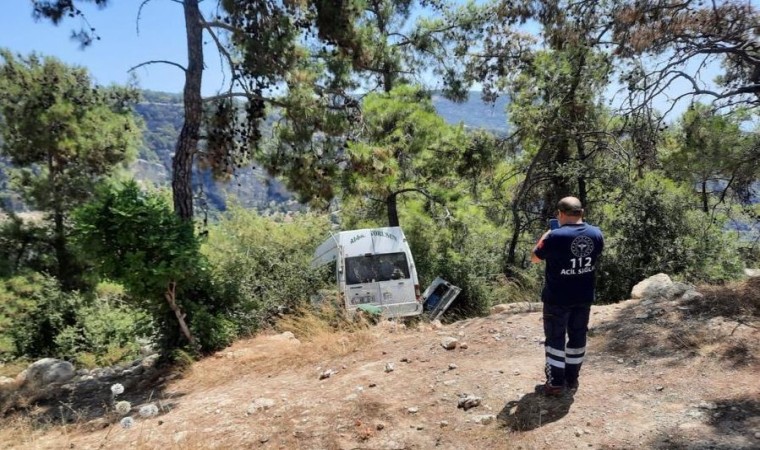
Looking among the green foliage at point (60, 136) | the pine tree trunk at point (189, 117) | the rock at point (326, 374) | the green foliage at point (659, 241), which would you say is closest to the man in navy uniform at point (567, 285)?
the rock at point (326, 374)

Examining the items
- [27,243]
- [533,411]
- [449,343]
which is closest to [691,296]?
[449,343]

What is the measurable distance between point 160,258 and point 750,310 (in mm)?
7629

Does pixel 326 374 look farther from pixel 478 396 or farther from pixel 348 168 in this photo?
pixel 348 168

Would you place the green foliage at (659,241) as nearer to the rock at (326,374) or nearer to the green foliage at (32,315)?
the rock at (326,374)

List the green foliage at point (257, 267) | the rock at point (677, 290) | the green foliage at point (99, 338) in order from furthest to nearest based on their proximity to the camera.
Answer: the green foliage at point (99, 338) → the green foliage at point (257, 267) → the rock at point (677, 290)

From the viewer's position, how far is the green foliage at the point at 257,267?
9.15 m

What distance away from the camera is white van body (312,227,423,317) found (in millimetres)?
11266

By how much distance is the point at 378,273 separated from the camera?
456 inches

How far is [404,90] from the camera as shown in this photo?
13.3 m

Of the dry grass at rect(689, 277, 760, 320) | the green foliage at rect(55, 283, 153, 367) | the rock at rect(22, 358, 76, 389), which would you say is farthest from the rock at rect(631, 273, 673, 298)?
the rock at rect(22, 358, 76, 389)

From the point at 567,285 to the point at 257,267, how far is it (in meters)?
7.64

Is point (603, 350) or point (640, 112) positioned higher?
→ point (640, 112)

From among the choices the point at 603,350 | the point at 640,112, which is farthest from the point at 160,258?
the point at 640,112

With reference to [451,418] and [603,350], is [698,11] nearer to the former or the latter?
[603,350]
